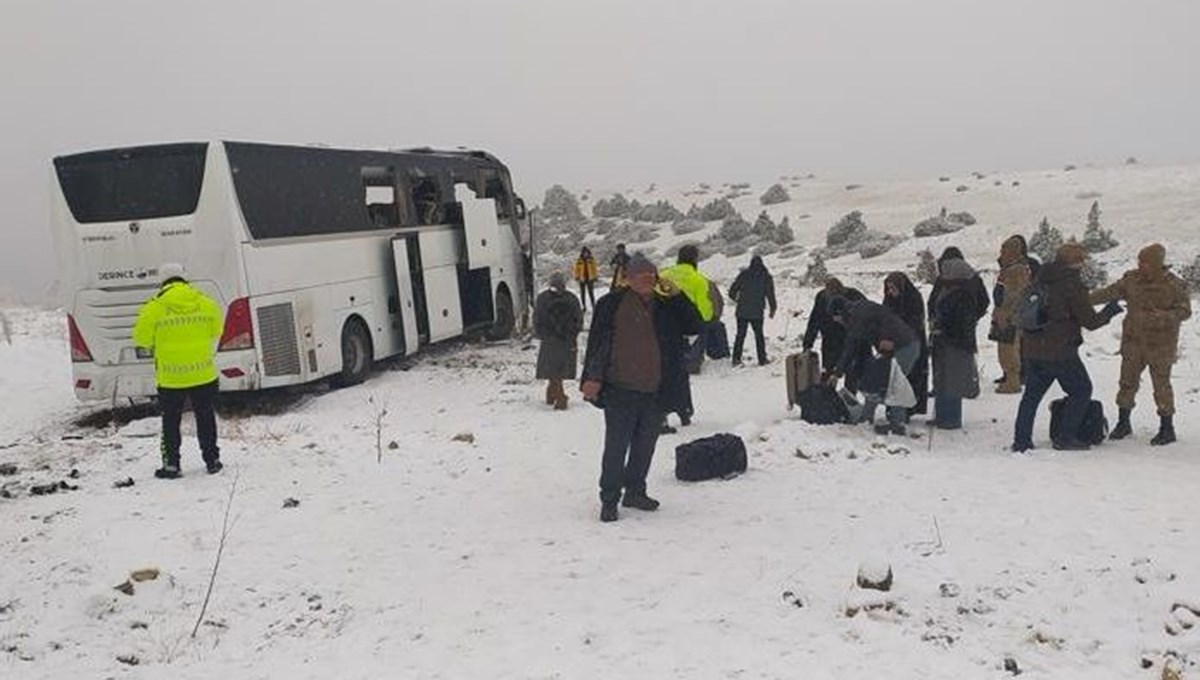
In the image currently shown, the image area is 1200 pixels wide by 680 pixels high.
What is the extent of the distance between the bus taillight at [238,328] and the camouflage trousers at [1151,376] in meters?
9.70

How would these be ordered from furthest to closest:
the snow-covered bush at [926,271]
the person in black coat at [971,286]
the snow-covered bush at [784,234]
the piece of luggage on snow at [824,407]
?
the snow-covered bush at [784,234], the snow-covered bush at [926,271], the piece of luggage on snow at [824,407], the person in black coat at [971,286]

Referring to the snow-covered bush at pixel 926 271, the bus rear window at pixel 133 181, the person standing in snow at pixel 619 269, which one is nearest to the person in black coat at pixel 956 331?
the person standing in snow at pixel 619 269

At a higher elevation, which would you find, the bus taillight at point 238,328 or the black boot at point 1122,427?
the bus taillight at point 238,328

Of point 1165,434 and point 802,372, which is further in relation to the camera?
point 802,372

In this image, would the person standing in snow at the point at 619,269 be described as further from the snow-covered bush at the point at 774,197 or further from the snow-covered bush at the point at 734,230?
the snow-covered bush at the point at 774,197

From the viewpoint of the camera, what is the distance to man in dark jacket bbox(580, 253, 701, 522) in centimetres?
697

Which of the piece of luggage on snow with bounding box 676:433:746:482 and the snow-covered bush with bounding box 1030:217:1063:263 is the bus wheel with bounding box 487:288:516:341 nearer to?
the piece of luggage on snow with bounding box 676:433:746:482

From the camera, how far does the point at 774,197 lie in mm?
44469

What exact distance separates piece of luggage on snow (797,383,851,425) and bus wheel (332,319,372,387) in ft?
23.5

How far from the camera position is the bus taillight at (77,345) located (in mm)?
12109

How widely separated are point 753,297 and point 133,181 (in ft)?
27.7

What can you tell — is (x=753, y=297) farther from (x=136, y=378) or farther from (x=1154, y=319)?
(x=136, y=378)

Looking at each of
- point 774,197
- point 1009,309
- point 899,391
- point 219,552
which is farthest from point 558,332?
point 774,197

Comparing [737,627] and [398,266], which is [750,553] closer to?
[737,627]
